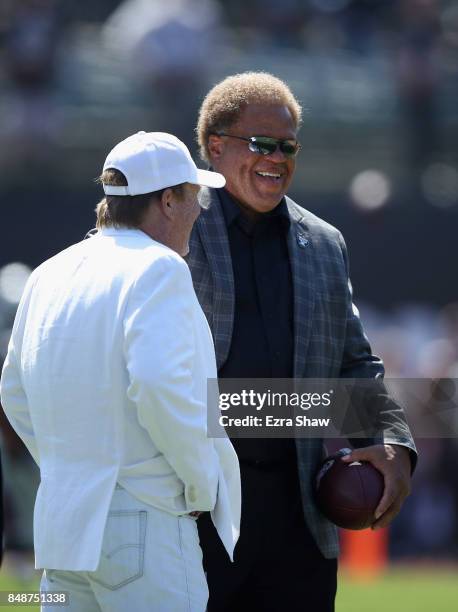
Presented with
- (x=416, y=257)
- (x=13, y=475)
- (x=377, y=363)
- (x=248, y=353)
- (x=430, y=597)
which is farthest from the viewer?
(x=416, y=257)

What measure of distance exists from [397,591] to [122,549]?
Result: 5414 mm

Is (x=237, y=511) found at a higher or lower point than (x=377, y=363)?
lower

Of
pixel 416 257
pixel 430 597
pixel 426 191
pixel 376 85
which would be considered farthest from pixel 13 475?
pixel 376 85

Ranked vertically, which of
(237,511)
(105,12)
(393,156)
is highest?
(105,12)

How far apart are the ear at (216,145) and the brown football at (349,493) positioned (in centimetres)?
111

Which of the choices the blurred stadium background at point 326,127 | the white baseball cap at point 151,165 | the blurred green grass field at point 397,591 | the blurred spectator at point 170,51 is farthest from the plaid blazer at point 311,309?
the blurred spectator at point 170,51

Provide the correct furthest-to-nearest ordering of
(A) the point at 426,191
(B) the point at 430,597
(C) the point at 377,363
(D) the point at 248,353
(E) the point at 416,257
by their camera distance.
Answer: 1. (A) the point at 426,191
2. (E) the point at 416,257
3. (B) the point at 430,597
4. (C) the point at 377,363
5. (D) the point at 248,353

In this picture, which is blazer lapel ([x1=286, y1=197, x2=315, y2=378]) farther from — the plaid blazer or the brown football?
the brown football

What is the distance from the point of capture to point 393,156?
12.6 m

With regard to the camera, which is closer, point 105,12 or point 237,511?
point 237,511

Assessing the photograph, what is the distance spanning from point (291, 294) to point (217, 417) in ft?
2.72

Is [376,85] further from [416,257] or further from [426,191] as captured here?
[416,257]

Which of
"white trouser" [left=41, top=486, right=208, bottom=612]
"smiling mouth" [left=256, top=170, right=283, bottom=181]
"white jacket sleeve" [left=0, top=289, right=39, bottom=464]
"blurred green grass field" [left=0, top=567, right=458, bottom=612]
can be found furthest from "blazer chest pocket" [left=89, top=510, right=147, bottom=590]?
"blurred green grass field" [left=0, top=567, right=458, bottom=612]

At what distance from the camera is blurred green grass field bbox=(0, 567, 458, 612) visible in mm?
7527
